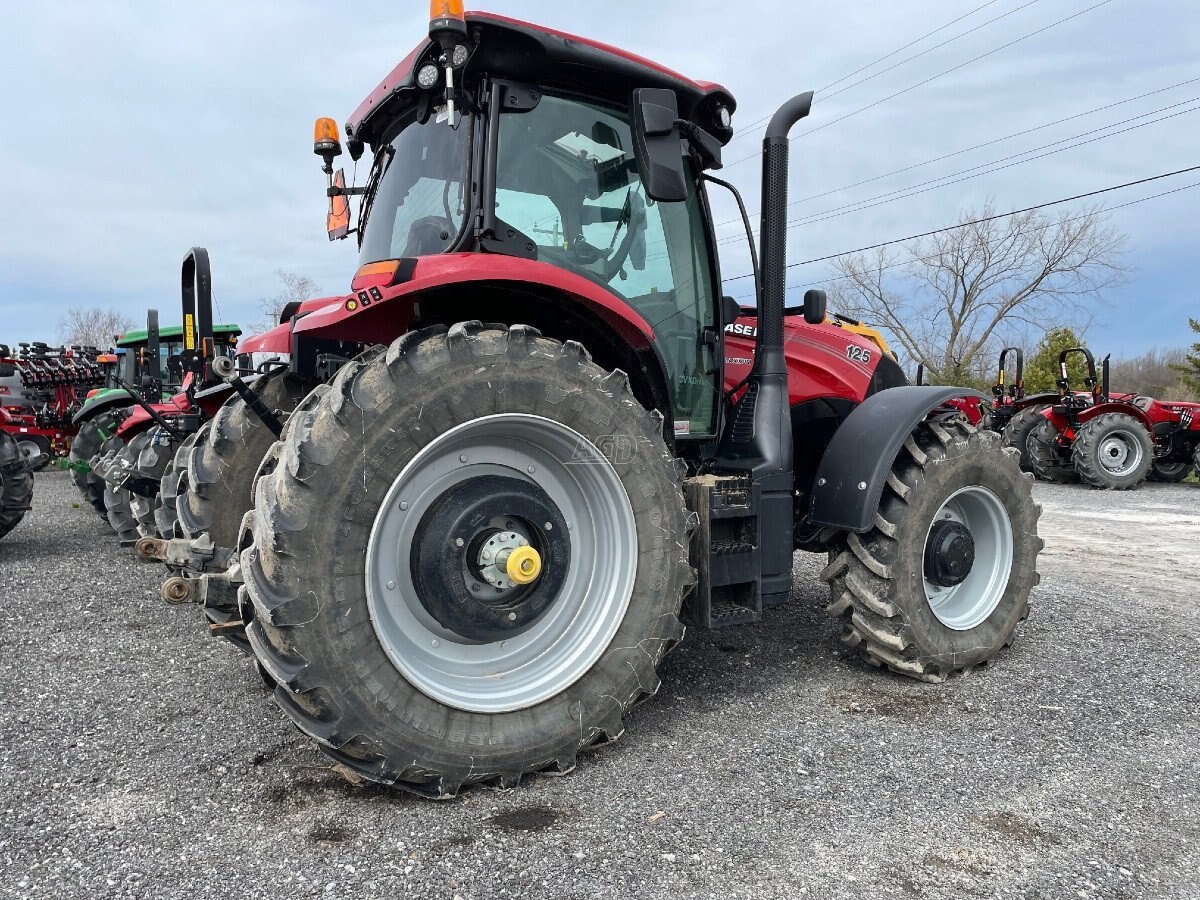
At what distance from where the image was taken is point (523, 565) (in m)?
2.66

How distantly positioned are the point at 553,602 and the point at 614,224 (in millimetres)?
1447

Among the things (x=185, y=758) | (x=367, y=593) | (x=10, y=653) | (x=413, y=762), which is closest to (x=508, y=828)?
(x=413, y=762)

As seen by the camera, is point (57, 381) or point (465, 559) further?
point (57, 381)

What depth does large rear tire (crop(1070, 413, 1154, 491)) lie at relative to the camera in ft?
42.2

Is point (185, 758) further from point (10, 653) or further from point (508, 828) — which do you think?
point (10, 653)

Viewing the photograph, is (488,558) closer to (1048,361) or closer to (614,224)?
(614,224)

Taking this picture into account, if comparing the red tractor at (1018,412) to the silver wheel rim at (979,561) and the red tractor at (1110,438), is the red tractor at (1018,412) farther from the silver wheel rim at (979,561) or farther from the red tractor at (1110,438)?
the silver wheel rim at (979,561)

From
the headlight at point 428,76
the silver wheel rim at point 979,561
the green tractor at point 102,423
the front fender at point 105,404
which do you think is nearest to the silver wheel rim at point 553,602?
the headlight at point 428,76

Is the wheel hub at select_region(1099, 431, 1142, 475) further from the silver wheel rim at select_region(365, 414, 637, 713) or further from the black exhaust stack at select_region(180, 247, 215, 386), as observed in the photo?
the black exhaust stack at select_region(180, 247, 215, 386)

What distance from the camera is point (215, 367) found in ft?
8.00

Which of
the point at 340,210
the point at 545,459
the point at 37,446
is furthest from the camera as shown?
the point at 37,446

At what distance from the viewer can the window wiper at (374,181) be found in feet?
11.4

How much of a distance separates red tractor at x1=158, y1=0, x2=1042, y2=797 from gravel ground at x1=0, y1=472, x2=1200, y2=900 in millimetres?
241

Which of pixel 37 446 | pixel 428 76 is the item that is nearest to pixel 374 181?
pixel 428 76
